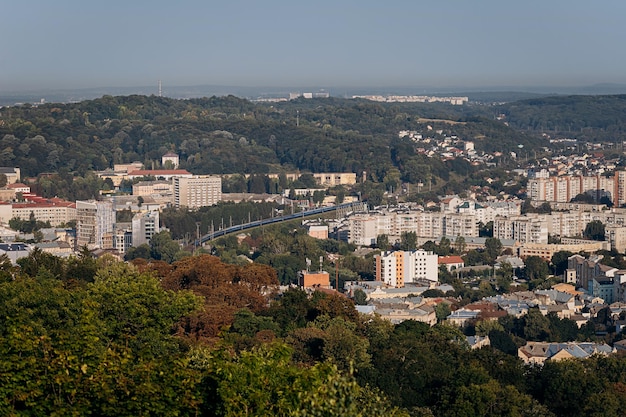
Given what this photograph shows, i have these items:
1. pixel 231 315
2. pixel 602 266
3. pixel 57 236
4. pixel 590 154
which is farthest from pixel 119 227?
pixel 590 154

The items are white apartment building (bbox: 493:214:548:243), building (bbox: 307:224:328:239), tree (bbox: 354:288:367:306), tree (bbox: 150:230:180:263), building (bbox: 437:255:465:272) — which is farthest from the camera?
building (bbox: 307:224:328:239)

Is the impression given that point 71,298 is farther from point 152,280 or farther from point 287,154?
point 287,154

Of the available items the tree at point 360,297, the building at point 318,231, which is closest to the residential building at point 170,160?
the building at point 318,231

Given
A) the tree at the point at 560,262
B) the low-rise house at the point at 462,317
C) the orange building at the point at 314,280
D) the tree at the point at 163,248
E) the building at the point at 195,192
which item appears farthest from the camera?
the building at the point at 195,192

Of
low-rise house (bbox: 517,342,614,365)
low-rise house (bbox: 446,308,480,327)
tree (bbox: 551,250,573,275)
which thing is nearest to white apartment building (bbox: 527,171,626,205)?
tree (bbox: 551,250,573,275)

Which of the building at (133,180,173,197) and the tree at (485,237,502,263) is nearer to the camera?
the tree at (485,237,502,263)

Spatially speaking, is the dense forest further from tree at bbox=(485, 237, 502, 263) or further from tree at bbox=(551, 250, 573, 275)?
tree at bbox=(485, 237, 502, 263)

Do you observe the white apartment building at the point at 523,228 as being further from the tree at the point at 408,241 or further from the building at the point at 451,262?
the building at the point at 451,262

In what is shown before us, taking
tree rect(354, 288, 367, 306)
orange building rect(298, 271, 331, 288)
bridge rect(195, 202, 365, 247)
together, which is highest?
orange building rect(298, 271, 331, 288)
